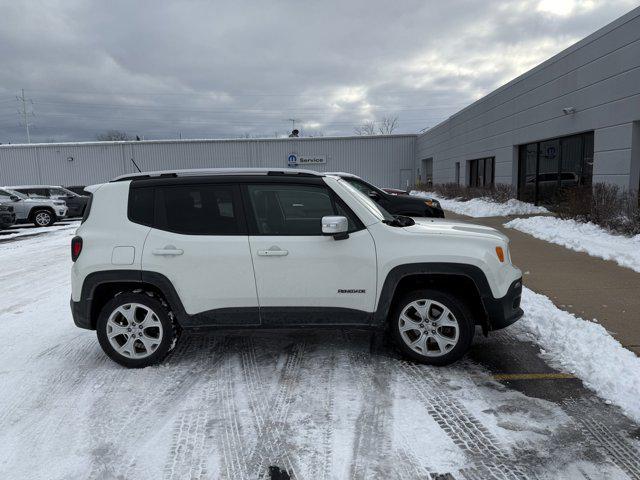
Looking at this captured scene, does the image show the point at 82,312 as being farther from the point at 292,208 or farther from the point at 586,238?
the point at 586,238

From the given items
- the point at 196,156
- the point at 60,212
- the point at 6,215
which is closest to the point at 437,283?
the point at 6,215

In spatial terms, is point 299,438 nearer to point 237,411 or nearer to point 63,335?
point 237,411

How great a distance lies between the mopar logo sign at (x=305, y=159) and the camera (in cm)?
4294

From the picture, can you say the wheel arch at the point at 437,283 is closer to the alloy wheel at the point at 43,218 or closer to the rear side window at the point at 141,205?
A: the rear side window at the point at 141,205

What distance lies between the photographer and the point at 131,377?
426cm

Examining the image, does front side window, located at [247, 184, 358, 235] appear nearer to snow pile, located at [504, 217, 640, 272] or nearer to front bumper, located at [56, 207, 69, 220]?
snow pile, located at [504, 217, 640, 272]

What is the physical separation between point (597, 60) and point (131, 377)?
1460cm

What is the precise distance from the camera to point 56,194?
73.7 feet

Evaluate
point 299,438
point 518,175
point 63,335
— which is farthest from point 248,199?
point 518,175

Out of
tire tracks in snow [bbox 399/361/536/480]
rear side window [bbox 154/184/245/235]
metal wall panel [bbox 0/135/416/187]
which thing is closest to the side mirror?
rear side window [bbox 154/184/245/235]

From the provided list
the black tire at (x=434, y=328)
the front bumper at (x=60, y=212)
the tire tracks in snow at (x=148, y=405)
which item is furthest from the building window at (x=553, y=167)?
the front bumper at (x=60, y=212)

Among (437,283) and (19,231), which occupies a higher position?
(437,283)

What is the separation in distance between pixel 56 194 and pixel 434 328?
22719 millimetres

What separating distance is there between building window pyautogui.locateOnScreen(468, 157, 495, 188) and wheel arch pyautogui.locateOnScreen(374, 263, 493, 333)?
61.9ft
